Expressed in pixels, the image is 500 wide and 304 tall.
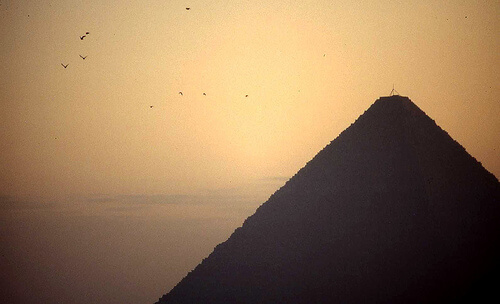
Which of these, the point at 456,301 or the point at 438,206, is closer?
the point at 456,301

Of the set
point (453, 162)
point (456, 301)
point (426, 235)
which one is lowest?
point (456, 301)

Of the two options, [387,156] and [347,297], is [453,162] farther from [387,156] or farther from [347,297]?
[347,297]

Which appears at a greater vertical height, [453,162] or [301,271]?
[453,162]

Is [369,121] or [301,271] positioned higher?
[369,121]

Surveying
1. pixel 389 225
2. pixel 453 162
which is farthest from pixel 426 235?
pixel 453 162

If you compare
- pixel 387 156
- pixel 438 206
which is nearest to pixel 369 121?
pixel 387 156

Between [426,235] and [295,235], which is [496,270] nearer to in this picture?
[426,235]
